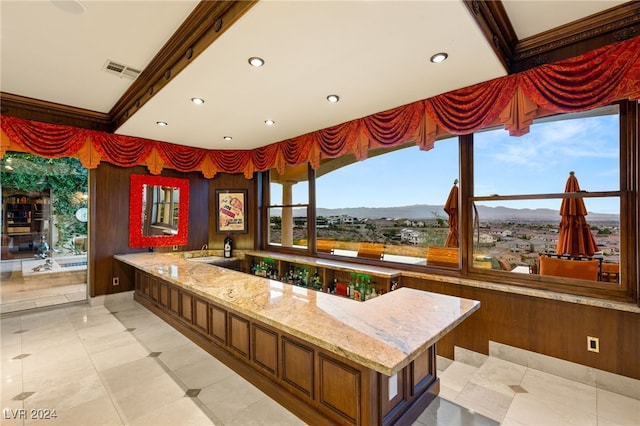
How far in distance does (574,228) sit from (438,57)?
6.48ft

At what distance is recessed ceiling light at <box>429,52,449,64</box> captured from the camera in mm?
2148

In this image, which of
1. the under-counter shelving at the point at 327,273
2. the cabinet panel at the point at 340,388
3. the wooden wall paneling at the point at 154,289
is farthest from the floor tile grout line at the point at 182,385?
the under-counter shelving at the point at 327,273

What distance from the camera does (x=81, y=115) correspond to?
12.9 feet

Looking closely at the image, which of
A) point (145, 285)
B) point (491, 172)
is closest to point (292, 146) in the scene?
point (491, 172)

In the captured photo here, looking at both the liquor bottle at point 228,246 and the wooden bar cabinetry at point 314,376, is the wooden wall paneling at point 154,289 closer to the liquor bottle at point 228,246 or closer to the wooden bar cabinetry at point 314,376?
the liquor bottle at point 228,246

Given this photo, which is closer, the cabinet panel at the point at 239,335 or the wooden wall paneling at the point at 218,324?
the cabinet panel at the point at 239,335

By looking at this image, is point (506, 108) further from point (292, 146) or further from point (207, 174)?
point (207, 174)

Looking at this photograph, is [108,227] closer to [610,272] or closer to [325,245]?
[325,245]

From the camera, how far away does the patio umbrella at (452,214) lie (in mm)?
3080

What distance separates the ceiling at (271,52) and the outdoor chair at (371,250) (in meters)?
1.75

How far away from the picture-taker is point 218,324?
2633 mm

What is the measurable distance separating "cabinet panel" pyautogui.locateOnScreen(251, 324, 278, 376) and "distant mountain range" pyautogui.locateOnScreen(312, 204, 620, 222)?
91.8 inches

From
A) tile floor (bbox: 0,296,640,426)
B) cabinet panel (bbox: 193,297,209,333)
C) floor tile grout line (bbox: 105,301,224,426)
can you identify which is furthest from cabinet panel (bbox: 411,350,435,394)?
cabinet panel (bbox: 193,297,209,333)

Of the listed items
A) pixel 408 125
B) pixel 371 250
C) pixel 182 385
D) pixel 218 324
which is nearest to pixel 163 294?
pixel 218 324
